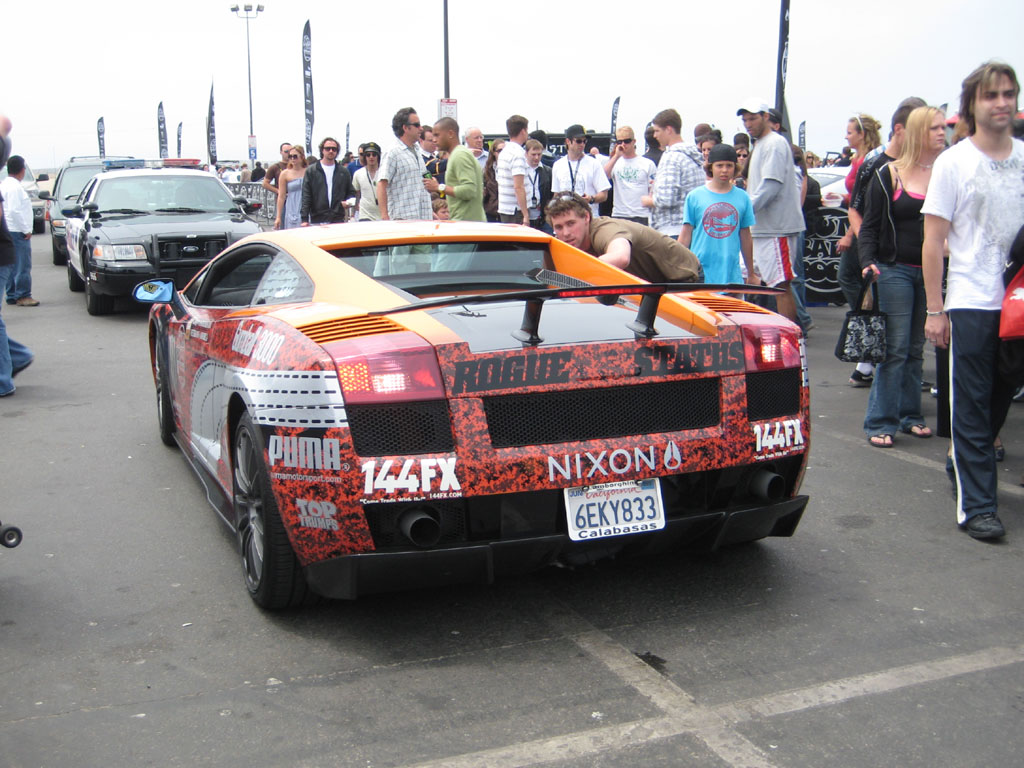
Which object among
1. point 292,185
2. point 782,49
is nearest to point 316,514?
point 292,185

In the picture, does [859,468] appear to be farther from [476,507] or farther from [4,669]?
[4,669]

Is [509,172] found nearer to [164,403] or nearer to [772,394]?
[164,403]

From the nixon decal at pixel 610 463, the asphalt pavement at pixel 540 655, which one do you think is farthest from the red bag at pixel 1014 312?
the nixon decal at pixel 610 463

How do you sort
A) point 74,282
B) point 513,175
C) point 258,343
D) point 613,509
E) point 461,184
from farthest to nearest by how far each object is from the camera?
1. point 74,282
2. point 513,175
3. point 461,184
4. point 258,343
5. point 613,509

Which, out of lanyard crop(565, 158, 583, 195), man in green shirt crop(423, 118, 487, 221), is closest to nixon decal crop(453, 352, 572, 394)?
man in green shirt crop(423, 118, 487, 221)

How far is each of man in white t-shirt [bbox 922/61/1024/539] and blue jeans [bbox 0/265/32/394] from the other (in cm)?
657

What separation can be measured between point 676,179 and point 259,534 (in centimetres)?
691

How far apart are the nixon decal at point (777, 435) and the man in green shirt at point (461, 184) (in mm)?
7036

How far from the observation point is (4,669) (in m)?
3.50

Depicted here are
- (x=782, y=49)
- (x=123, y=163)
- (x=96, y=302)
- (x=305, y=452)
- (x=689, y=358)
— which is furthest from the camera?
(x=123, y=163)

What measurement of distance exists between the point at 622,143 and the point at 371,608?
8929 millimetres

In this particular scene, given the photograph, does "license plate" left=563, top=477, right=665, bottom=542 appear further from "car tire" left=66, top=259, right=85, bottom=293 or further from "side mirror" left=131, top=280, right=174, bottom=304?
"car tire" left=66, top=259, right=85, bottom=293

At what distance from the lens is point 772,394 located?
3.88 metres

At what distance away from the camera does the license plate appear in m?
3.53
